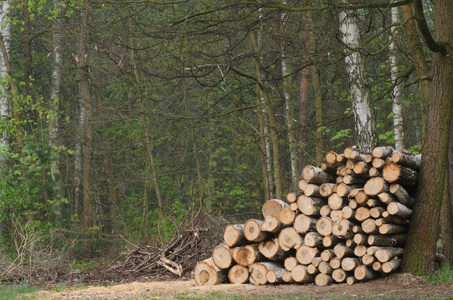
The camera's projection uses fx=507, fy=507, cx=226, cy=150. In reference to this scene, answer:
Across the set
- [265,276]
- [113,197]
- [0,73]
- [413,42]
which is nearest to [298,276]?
[265,276]

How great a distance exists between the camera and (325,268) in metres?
8.16

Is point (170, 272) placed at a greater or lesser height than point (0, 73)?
lesser

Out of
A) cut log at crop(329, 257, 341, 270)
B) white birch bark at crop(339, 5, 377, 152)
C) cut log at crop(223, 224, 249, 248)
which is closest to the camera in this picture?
cut log at crop(329, 257, 341, 270)

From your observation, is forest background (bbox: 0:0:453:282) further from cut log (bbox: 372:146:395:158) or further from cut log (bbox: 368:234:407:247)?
cut log (bbox: 372:146:395:158)

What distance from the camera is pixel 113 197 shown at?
63.1ft

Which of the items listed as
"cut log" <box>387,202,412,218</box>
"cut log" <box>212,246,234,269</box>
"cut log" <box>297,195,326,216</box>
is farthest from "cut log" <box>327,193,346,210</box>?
"cut log" <box>212,246,234,269</box>

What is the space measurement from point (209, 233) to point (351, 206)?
4.15m

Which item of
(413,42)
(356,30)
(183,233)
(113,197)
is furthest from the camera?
(113,197)

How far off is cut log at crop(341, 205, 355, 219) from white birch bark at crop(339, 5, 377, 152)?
7.23 ft

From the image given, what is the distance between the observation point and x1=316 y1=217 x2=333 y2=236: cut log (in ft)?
27.1

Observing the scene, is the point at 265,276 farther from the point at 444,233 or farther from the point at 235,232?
the point at 444,233

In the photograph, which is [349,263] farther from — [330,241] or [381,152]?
[381,152]

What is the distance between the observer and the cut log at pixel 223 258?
880 centimetres

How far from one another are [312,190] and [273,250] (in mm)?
1221
